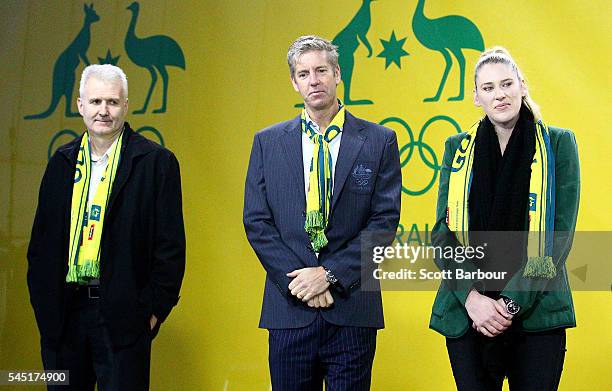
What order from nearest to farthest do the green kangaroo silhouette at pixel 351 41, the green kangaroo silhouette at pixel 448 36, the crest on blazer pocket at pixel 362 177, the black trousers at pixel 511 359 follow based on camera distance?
the black trousers at pixel 511 359 < the crest on blazer pocket at pixel 362 177 < the green kangaroo silhouette at pixel 448 36 < the green kangaroo silhouette at pixel 351 41

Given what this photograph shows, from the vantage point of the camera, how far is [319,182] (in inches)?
117

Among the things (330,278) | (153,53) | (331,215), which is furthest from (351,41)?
(330,278)

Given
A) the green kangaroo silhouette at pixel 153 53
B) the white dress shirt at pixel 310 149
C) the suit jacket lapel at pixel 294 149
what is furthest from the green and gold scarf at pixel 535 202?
the green kangaroo silhouette at pixel 153 53

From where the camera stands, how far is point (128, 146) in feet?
10.5

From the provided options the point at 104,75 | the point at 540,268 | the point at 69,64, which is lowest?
the point at 540,268

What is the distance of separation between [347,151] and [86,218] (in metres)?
0.95

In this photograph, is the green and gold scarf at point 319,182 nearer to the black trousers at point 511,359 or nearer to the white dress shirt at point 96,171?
the black trousers at point 511,359

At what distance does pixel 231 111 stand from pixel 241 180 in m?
0.36

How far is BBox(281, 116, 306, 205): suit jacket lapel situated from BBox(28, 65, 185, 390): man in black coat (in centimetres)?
45

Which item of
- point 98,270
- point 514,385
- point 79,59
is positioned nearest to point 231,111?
point 79,59

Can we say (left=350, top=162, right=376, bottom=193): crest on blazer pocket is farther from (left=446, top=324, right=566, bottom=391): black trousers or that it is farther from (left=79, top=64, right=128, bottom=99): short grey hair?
(left=79, top=64, right=128, bottom=99): short grey hair

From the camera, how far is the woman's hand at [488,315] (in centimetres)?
271

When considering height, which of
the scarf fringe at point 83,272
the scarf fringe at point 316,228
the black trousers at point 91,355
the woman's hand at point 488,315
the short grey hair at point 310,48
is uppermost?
the short grey hair at point 310,48

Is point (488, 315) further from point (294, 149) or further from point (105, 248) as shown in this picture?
point (105, 248)
